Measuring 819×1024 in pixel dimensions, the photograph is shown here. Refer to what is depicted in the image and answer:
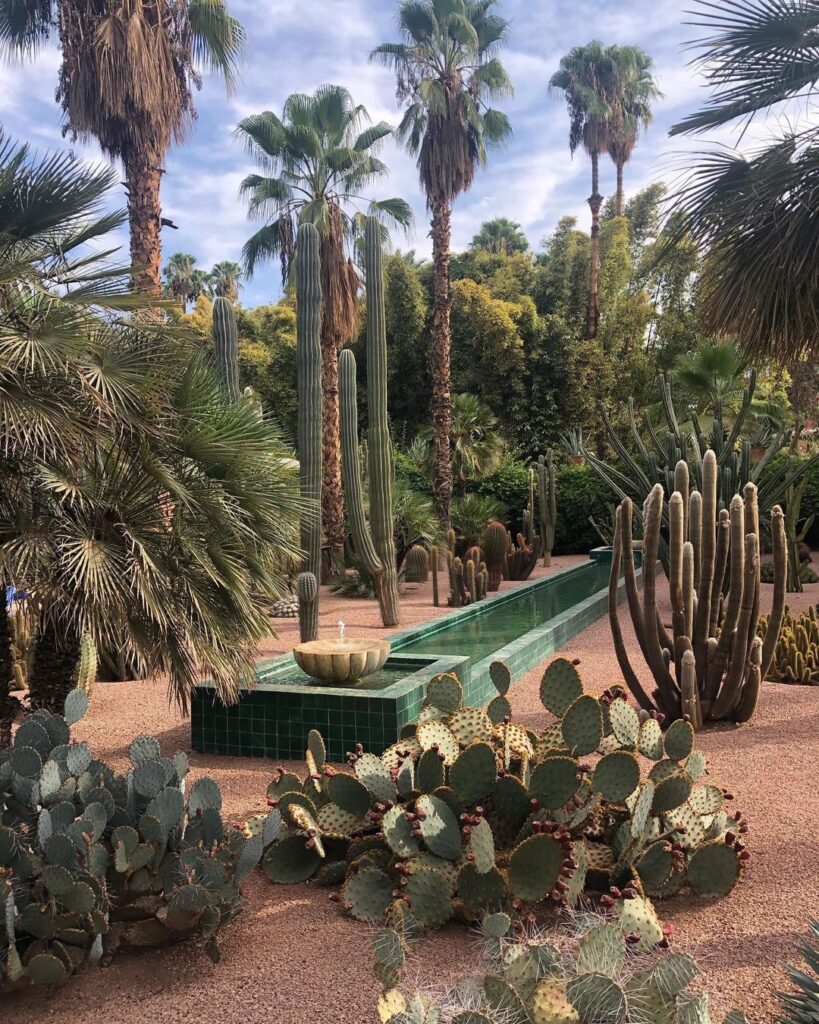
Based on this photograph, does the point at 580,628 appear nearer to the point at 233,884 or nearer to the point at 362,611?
the point at 362,611

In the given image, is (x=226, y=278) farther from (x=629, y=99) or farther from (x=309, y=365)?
(x=309, y=365)

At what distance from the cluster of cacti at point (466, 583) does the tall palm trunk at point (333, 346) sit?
3.57 metres

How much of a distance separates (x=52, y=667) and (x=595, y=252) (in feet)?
83.8

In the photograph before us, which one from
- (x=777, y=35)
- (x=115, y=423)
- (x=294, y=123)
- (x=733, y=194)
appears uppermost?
(x=294, y=123)

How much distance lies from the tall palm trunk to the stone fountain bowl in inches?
369

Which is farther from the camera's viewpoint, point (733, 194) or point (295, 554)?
point (733, 194)

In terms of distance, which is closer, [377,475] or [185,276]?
[377,475]

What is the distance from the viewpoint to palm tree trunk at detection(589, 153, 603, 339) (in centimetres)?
2677

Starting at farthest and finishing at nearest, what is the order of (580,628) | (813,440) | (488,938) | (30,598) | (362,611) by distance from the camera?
(813,440) → (362,611) → (580,628) → (30,598) → (488,938)

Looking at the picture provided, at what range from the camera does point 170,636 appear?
479 cm

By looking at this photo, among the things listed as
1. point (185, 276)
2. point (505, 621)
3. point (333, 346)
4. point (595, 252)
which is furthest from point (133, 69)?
point (185, 276)

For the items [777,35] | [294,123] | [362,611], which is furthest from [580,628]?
[294,123]

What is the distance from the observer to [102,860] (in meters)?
3.07

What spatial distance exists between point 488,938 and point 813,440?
67.9 feet
